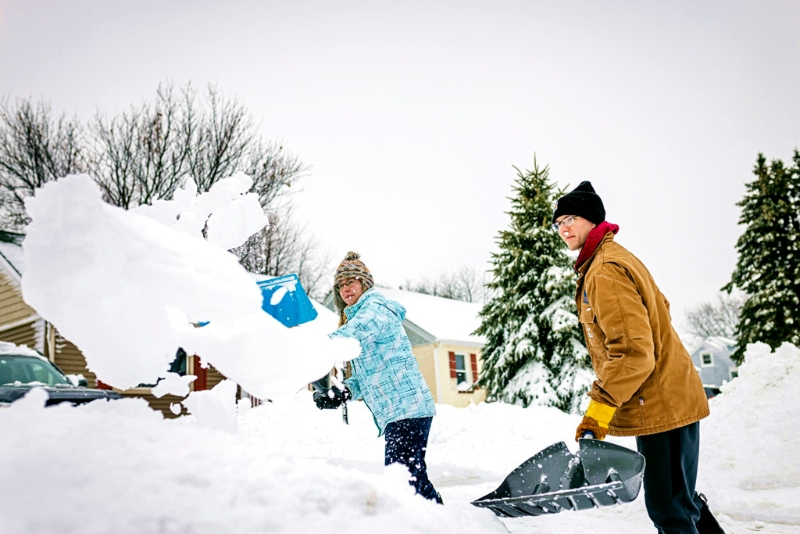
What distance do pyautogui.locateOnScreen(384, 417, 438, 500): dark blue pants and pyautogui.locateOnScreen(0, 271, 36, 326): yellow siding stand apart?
46.5 feet

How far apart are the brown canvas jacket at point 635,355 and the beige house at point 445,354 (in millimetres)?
18385

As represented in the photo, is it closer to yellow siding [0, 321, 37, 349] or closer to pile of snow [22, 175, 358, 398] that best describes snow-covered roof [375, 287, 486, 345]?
yellow siding [0, 321, 37, 349]

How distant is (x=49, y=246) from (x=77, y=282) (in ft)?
0.41

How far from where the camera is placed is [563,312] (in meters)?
14.7

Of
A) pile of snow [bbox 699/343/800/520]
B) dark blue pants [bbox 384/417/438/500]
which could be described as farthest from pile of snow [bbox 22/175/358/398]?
pile of snow [bbox 699/343/800/520]

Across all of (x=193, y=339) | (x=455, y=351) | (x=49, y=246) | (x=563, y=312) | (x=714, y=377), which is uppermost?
(x=49, y=246)

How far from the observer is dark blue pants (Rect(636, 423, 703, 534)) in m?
2.43

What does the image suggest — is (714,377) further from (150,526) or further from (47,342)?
(150,526)

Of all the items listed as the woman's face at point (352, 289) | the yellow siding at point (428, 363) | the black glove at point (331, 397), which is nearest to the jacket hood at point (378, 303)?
the woman's face at point (352, 289)

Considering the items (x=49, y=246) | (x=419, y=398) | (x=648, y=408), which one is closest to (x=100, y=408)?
(x=49, y=246)

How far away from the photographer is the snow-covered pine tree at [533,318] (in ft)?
47.2

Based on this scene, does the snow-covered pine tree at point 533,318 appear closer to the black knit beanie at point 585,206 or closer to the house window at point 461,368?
the house window at point 461,368

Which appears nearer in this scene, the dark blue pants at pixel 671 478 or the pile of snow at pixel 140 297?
the pile of snow at pixel 140 297

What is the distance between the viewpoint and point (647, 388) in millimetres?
2527
